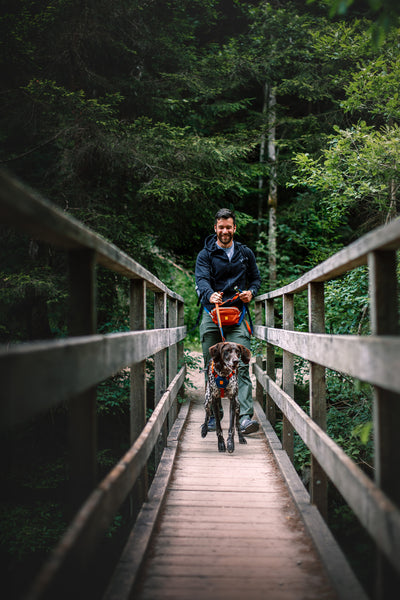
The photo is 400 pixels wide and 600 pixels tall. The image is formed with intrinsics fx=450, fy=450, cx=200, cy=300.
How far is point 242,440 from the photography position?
452 cm

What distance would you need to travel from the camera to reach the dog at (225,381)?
13.9ft

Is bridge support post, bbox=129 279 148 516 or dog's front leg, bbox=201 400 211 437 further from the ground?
bridge support post, bbox=129 279 148 516

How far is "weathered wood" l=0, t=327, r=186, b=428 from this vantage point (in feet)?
3.31

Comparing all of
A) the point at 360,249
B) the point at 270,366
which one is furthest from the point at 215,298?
the point at 360,249

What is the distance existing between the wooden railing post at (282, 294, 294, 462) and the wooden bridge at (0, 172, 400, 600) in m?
0.24

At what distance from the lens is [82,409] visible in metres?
1.62

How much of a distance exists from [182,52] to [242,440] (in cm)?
848

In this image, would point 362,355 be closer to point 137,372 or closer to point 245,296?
point 137,372

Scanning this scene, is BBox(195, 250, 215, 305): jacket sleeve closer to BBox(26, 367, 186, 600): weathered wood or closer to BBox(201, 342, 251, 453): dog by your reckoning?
BBox(201, 342, 251, 453): dog

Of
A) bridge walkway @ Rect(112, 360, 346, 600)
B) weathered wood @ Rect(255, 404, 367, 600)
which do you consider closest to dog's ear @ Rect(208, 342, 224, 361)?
bridge walkway @ Rect(112, 360, 346, 600)

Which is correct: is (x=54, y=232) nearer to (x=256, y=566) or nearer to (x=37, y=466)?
(x=256, y=566)

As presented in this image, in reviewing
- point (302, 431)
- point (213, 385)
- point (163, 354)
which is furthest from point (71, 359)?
point (213, 385)

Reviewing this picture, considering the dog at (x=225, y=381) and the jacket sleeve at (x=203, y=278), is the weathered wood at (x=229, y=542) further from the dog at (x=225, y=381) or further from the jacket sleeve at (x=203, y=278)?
the jacket sleeve at (x=203, y=278)

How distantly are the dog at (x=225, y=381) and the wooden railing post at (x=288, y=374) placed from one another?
547 mm
